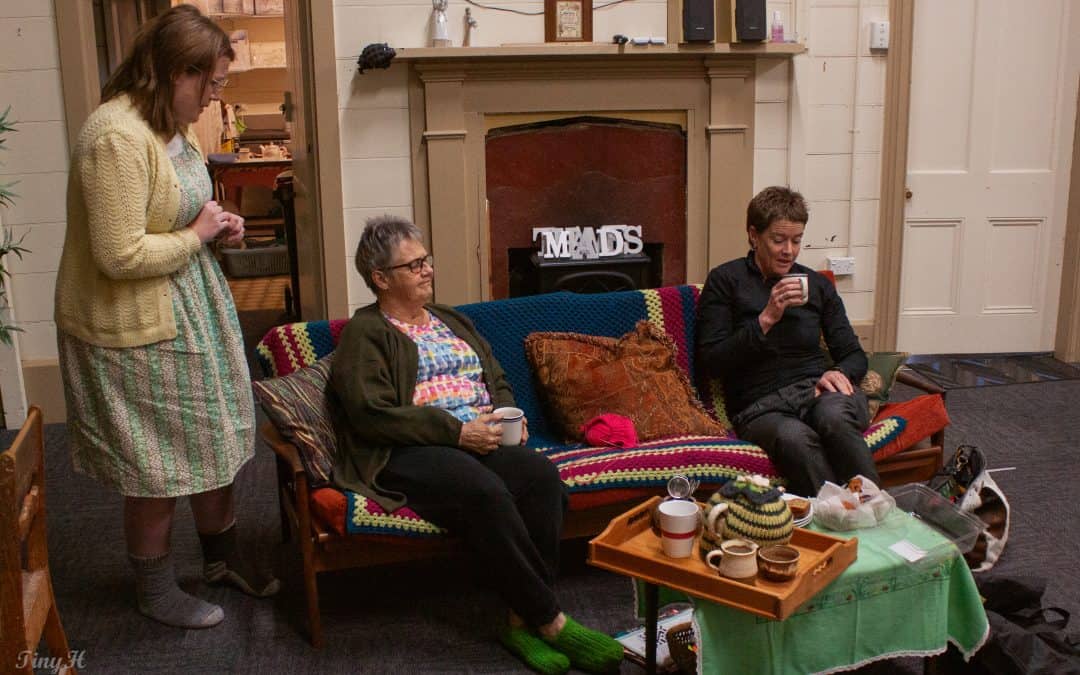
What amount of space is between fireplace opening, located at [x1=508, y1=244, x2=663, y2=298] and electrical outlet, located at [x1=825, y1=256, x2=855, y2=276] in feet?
2.74

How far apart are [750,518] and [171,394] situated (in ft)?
4.31

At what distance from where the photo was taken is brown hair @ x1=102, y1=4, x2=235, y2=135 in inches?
92.5

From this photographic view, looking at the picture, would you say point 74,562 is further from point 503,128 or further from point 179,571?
point 503,128

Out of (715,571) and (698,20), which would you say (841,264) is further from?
(715,571)

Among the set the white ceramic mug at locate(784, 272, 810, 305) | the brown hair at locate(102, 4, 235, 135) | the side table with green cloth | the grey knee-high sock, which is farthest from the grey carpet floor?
the brown hair at locate(102, 4, 235, 135)

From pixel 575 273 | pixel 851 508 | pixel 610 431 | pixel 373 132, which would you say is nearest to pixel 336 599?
pixel 610 431

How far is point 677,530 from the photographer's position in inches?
83.5

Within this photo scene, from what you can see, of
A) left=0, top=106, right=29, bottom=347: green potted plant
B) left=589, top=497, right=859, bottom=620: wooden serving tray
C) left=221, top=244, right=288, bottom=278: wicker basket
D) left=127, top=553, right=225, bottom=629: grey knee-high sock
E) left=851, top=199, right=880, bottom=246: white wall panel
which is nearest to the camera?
left=589, top=497, right=859, bottom=620: wooden serving tray

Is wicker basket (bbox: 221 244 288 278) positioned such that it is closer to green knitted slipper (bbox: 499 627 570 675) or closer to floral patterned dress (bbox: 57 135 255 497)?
floral patterned dress (bbox: 57 135 255 497)

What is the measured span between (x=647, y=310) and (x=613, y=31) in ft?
5.25

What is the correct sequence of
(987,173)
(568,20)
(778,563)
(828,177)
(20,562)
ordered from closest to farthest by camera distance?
(20,562)
(778,563)
(568,20)
(828,177)
(987,173)

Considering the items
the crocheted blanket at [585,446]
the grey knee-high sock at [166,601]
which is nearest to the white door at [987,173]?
the crocheted blanket at [585,446]

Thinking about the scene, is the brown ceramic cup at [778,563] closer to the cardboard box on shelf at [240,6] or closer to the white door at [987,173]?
the white door at [987,173]

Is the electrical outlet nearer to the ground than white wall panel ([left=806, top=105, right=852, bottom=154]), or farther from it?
nearer to the ground
